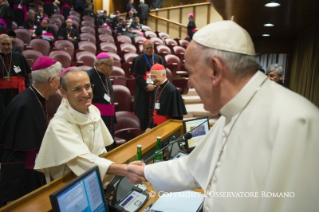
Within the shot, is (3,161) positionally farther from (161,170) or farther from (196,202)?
(196,202)

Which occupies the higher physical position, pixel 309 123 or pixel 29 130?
pixel 309 123

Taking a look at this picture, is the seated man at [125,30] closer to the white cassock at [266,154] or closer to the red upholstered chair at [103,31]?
the red upholstered chair at [103,31]

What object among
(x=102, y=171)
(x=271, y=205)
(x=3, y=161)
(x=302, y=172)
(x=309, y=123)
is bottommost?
(x=3, y=161)

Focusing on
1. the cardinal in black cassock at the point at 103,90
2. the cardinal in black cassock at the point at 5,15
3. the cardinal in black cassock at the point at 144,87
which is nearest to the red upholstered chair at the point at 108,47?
the cardinal in black cassock at the point at 5,15

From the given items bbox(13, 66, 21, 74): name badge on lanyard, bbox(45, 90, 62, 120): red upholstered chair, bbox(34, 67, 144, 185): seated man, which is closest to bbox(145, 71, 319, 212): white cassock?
bbox(34, 67, 144, 185): seated man

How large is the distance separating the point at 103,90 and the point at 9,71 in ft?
6.71

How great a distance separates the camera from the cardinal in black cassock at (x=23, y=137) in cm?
216

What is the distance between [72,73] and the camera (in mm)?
1835

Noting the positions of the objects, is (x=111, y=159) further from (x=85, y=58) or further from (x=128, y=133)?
(x=85, y=58)

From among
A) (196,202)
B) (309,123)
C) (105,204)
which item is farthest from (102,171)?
(309,123)

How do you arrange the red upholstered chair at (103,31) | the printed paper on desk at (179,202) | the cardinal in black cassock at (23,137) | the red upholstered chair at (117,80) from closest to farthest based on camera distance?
the printed paper on desk at (179,202) < the cardinal in black cassock at (23,137) < the red upholstered chair at (117,80) < the red upholstered chair at (103,31)

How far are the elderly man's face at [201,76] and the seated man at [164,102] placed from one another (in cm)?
244

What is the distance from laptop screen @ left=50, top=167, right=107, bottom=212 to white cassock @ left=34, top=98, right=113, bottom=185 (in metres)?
0.23

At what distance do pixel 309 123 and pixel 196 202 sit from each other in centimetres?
102
